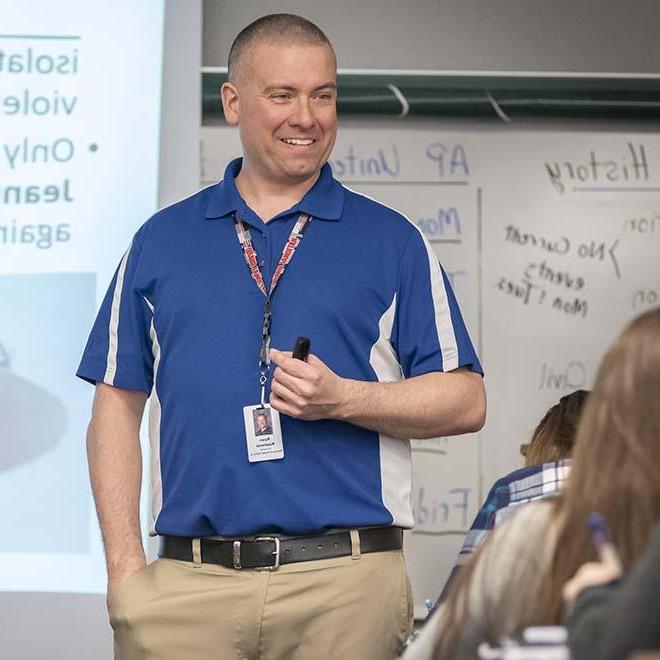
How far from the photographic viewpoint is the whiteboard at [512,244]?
14.4 ft

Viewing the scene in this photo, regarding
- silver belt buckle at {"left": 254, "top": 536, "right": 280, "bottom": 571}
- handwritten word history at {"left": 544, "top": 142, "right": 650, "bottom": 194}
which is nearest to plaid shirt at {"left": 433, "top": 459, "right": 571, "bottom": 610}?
silver belt buckle at {"left": 254, "top": 536, "right": 280, "bottom": 571}

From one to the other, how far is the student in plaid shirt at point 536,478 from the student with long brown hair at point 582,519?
742 millimetres

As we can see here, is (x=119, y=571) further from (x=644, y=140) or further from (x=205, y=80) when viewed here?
(x=644, y=140)

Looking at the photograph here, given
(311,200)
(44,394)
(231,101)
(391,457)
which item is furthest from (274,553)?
(44,394)

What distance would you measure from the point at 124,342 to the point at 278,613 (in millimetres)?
596

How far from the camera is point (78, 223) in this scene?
3.76 m

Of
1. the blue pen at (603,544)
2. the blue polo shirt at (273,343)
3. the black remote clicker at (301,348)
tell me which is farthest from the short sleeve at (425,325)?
the blue pen at (603,544)

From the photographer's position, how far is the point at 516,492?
2.81m

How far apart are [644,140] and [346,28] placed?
106 cm

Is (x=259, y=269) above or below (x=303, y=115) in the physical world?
below

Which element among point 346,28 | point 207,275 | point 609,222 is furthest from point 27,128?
point 609,222

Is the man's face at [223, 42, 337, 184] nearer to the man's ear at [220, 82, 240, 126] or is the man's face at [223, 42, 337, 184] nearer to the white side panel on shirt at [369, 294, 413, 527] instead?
the man's ear at [220, 82, 240, 126]

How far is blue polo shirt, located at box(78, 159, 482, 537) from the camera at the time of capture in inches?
91.0

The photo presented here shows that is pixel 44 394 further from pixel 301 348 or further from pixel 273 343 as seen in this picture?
pixel 301 348
